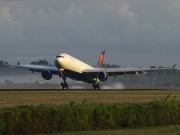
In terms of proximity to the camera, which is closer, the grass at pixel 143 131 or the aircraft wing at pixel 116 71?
the grass at pixel 143 131

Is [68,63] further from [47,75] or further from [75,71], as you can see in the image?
[47,75]

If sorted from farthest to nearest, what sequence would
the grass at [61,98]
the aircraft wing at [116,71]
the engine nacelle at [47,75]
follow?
the engine nacelle at [47,75] < the aircraft wing at [116,71] < the grass at [61,98]

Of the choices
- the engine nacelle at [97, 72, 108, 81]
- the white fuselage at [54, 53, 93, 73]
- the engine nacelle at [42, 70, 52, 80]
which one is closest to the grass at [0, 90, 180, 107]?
the white fuselage at [54, 53, 93, 73]

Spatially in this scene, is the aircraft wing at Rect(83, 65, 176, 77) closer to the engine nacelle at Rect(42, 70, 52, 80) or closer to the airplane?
the airplane

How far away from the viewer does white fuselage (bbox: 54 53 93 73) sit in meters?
96.4

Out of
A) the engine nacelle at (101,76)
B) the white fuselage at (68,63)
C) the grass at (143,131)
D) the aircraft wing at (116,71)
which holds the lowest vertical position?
the grass at (143,131)

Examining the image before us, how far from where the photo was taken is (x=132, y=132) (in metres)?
31.8

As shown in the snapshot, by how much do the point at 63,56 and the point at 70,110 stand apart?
216ft

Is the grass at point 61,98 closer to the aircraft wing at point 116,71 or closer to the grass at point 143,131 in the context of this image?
the grass at point 143,131

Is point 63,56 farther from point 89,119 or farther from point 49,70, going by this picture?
point 89,119

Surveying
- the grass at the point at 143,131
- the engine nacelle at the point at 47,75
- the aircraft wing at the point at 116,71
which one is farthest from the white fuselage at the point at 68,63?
the grass at the point at 143,131

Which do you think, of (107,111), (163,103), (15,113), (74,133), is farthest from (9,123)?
(163,103)

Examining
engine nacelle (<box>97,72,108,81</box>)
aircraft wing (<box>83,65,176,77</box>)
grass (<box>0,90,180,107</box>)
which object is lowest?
grass (<box>0,90,180,107</box>)

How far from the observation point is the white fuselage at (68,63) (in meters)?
96.4
